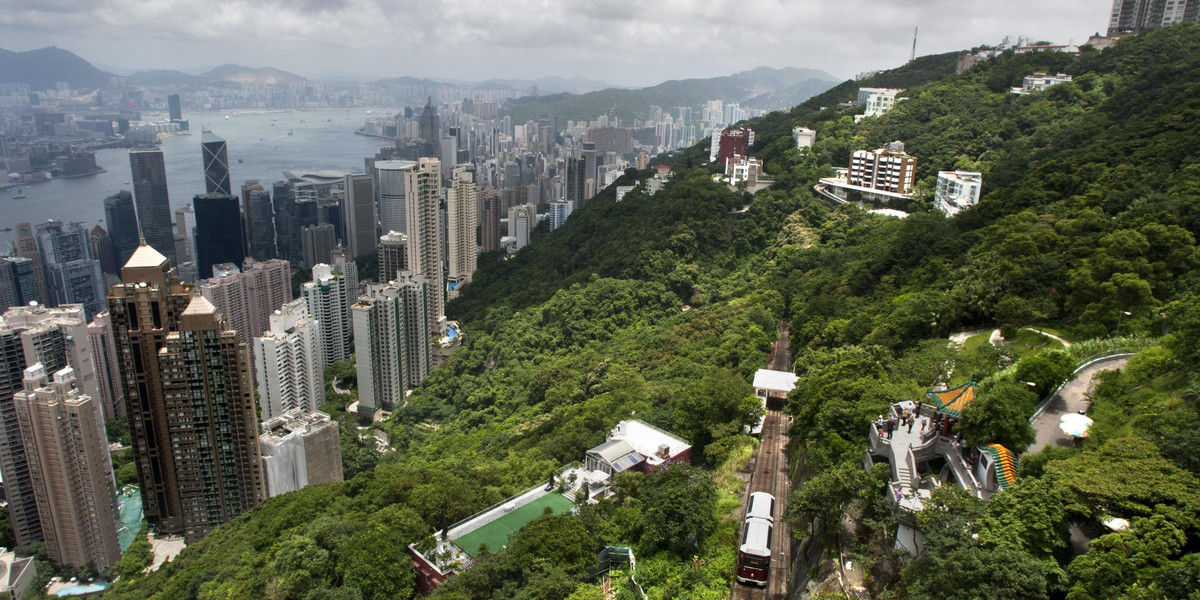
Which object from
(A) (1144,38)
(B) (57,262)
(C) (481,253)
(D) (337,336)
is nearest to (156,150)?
(B) (57,262)

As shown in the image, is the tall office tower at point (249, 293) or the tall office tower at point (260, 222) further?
the tall office tower at point (260, 222)

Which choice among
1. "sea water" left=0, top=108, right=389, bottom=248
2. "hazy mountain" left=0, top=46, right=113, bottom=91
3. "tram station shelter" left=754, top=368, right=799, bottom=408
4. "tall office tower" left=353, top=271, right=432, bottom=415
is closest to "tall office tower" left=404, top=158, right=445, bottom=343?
"tall office tower" left=353, top=271, right=432, bottom=415

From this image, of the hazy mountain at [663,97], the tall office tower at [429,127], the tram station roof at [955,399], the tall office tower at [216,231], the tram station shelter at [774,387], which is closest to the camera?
the tram station roof at [955,399]

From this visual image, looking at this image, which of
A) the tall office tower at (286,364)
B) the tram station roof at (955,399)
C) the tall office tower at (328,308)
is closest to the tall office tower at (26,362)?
the tall office tower at (286,364)

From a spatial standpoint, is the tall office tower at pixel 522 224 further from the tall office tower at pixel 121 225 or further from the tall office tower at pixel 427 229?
the tall office tower at pixel 121 225

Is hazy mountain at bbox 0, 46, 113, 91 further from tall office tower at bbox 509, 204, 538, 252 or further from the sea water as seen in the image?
tall office tower at bbox 509, 204, 538, 252

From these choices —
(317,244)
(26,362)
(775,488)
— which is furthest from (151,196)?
(775,488)

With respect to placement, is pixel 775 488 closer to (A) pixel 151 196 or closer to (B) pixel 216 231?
(B) pixel 216 231

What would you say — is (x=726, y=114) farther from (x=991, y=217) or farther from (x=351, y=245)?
(x=991, y=217)
